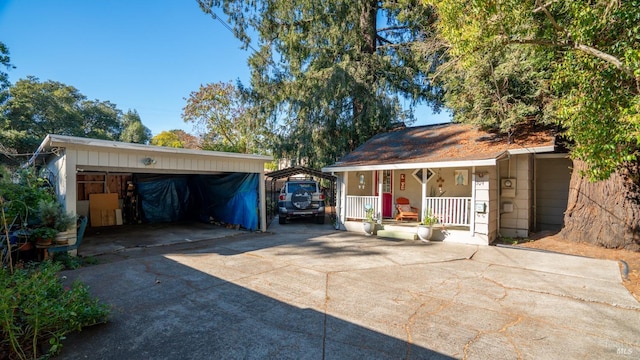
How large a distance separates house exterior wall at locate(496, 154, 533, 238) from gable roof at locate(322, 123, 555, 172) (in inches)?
29.2

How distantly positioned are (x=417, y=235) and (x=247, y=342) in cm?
653

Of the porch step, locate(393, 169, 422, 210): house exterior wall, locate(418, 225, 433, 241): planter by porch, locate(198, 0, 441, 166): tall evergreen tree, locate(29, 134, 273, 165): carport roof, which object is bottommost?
the porch step

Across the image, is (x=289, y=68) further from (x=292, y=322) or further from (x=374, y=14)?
(x=292, y=322)

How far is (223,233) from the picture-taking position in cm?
932

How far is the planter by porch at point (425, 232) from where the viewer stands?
7.98 m

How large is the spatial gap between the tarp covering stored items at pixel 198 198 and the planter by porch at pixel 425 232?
5361 mm

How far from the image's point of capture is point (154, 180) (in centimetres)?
1232

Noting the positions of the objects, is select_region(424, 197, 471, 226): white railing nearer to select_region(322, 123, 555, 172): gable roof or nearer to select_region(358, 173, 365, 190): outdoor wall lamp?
select_region(322, 123, 555, 172): gable roof

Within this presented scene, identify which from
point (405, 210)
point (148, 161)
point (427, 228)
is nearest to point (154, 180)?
point (148, 161)

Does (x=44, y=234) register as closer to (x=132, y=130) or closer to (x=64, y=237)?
(x=64, y=237)

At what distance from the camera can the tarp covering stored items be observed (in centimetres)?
1009

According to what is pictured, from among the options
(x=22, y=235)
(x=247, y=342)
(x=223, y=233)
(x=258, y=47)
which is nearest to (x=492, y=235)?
(x=247, y=342)

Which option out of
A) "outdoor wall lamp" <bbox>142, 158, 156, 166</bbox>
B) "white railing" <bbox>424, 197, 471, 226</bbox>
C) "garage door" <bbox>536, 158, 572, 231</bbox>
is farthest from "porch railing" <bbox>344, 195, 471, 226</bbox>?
"outdoor wall lamp" <bbox>142, 158, 156, 166</bbox>

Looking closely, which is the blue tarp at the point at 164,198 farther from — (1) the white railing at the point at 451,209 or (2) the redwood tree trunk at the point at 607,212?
(2) the redwood tree trunk at the point at 607,212
